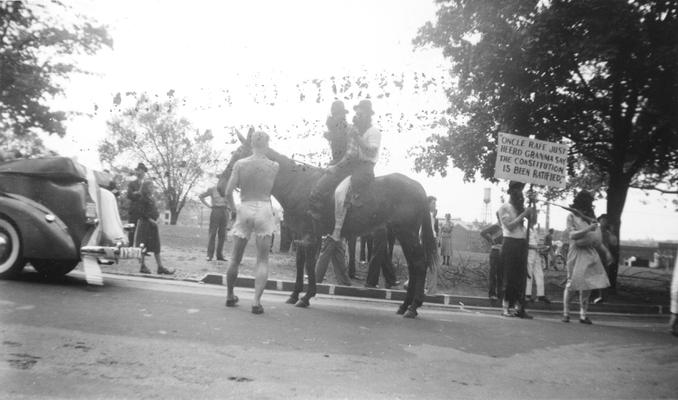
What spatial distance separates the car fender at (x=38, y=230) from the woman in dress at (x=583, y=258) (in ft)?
23.4

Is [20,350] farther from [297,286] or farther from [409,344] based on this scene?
[297,286]

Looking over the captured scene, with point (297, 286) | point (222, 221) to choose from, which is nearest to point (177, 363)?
point (297, 286)

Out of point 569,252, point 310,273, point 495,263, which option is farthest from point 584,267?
point 310,273

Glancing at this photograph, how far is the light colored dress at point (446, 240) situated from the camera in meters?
16.0

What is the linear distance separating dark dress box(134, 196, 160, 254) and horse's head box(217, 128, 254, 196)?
2893 millimetres

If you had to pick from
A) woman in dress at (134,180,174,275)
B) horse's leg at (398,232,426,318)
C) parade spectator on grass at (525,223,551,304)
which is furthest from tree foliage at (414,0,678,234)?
woman in dress at (134,180,174,275)

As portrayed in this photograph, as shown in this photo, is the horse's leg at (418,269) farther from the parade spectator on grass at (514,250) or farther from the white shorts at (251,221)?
the white shorts at (251,221)

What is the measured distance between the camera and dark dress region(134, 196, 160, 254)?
8.84 m

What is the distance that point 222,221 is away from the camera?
36.9 ft

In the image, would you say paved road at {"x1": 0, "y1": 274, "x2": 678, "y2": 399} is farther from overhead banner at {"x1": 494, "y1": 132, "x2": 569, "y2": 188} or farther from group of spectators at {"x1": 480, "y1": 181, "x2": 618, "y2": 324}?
overhead banner at {"x1": 494, "y1": 132, "x2": 569, "y2": 188}

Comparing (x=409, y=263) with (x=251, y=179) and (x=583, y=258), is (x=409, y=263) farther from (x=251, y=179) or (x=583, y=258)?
(x=583, y=258)

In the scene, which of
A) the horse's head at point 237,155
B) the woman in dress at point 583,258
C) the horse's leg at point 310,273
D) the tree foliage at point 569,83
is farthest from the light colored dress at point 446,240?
the horse's head at point 237,155

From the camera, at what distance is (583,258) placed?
25.6 feet

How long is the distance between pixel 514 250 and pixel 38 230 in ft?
22.0
